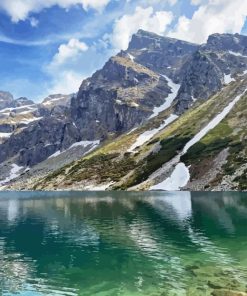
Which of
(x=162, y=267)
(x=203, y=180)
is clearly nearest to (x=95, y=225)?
(x=162, y=267)

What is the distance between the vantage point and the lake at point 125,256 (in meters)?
37.4

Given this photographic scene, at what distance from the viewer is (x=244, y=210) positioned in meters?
96.4

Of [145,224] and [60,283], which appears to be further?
[145,224]

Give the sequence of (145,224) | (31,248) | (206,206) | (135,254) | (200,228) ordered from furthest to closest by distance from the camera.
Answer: (206,206) → (145,224) → (200,228) → (31,248) → (135,254)

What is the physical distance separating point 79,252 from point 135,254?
24.9 feet

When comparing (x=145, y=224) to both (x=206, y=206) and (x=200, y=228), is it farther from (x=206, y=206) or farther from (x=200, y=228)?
(x=206, y=206)

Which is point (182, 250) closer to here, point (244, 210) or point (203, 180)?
point (244, 210)

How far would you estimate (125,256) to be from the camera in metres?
50.4

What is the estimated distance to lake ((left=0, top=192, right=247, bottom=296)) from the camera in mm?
37375

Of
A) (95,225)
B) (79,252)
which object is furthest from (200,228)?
(79,252)

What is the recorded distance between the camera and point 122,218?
90.0m

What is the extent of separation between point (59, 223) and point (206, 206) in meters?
41.5

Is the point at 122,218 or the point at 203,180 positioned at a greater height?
the point at 203,180

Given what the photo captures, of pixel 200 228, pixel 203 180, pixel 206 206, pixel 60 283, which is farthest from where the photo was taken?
pixel 203 180
